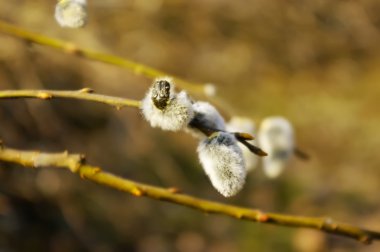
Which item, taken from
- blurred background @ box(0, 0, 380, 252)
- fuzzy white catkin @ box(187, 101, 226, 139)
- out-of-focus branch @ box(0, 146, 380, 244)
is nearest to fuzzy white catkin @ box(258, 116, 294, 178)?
out-of-focus branch @ box(0, 146, 380, 244)

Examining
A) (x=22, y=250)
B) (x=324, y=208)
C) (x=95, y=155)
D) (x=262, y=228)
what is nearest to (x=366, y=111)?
(x=324, y=208)

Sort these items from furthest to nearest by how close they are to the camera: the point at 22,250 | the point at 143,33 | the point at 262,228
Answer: the point at 143,33
the point at 262,228
the point at 22,250

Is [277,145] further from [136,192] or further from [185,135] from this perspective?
[185,135]

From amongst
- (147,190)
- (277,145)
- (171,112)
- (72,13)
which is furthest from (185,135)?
(171,112)

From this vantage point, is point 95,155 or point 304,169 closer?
point 95,155

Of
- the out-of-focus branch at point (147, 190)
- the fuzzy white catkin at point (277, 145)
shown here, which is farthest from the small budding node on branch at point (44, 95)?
the fuzzy white catkin at point (277, 145)

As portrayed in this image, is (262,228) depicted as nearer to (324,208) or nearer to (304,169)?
(324,208)

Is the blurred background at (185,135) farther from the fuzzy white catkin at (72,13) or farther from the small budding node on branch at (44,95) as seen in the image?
the small budding node on branch at (44,95)
